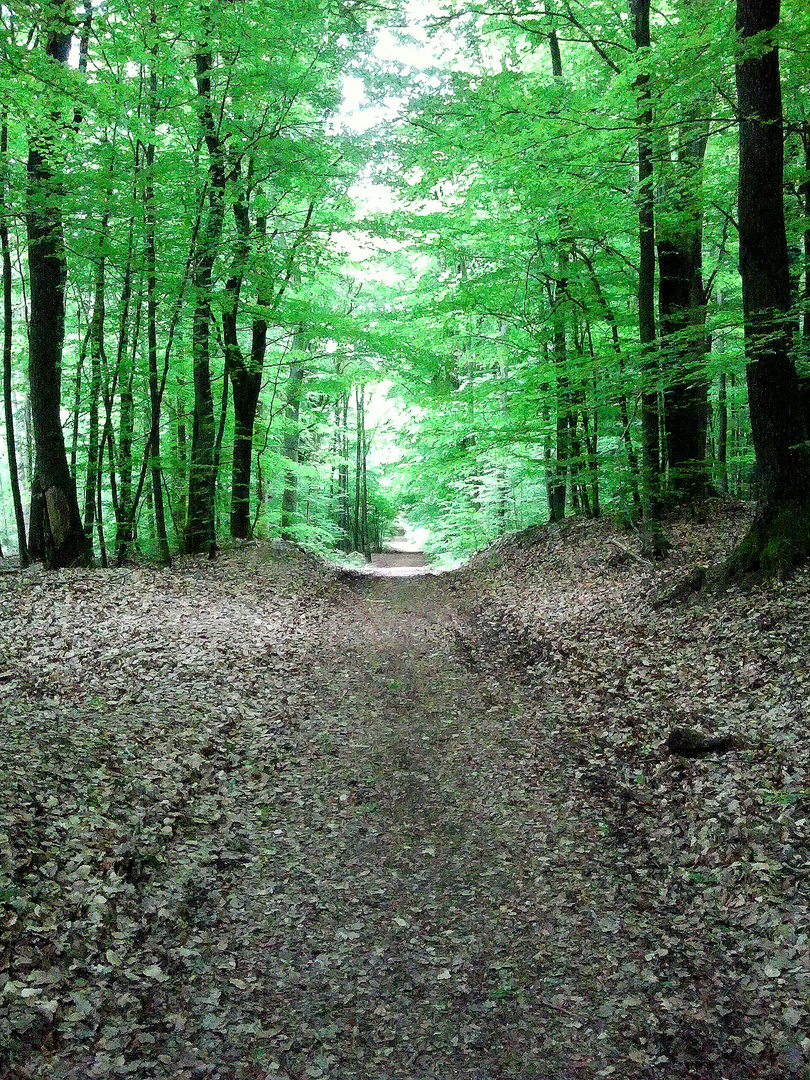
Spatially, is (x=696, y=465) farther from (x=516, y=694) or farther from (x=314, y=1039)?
(x=314, y=1039)

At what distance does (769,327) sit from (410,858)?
24.0 feet

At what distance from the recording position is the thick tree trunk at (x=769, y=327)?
25.9ft

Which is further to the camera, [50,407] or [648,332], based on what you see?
[50,407]

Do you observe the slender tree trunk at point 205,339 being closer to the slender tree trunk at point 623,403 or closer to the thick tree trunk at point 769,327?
the slender tree trunk at point 623,403

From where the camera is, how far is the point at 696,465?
13.7 metres

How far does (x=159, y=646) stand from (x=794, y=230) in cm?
1166

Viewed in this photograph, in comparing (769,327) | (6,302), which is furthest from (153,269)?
(769,327)

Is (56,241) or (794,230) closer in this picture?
(794,230)

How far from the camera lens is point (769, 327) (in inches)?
322

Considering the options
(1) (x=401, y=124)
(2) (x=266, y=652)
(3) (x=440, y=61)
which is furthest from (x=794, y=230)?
(2) (x=266, y=652)

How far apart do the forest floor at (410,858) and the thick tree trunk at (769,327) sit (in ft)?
3.09

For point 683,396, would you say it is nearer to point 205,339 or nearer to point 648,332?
point 648,332

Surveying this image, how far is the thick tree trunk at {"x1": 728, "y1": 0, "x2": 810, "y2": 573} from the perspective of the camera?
25.9 ft

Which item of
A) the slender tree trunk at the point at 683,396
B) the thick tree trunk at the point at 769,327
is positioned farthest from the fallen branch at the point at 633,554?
the thick tree trunk at the point at 769,327
